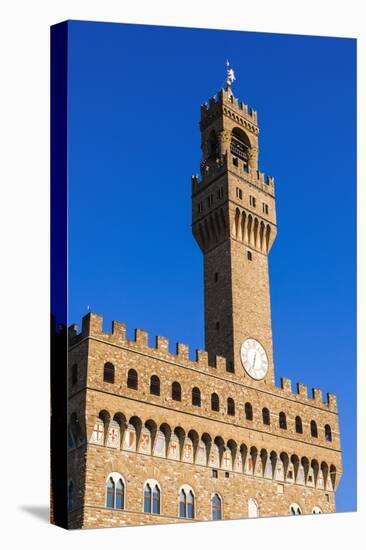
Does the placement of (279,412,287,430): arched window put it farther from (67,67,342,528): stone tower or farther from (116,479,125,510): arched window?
(116,479,125,510): arched window

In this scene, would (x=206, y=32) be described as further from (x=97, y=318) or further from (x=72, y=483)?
(x=72, y=483)

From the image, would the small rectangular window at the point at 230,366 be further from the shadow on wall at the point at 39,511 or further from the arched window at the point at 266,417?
the shadow on wall at the point at 39,511

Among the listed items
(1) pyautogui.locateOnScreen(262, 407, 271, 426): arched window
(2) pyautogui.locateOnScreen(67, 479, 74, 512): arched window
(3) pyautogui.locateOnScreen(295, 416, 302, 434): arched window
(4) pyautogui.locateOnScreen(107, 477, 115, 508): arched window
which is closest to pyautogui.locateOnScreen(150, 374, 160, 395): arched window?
(4) pyautogui.locateOnScreen(107, 477, 115, 508): arched window

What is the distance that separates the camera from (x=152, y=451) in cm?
2975

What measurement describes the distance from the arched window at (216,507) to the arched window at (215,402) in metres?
3.03

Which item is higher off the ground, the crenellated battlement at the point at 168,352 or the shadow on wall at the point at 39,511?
the crenellated battlement at the point at 168,352

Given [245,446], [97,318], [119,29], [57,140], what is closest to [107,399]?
[97,318]

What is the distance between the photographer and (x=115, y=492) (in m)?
27.9

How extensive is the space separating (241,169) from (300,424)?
10724 millimetres

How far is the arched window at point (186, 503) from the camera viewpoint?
29891mm

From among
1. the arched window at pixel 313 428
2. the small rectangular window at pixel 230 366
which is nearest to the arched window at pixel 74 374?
the small rectangular window at pixel 230 366

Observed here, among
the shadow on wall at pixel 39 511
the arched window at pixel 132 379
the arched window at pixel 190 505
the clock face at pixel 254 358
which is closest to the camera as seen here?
the shadow on wall at pixel 39 511

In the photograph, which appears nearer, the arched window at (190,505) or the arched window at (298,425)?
the arched window at (190,505)

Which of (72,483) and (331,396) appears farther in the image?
(331,396)
